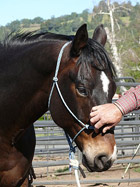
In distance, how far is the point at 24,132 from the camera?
9.68 feet

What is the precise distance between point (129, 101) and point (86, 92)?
30 centimetres

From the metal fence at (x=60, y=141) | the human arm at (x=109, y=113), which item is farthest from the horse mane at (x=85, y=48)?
the metal fence at (x=60, y=141)

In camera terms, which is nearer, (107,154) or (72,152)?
(107,154)

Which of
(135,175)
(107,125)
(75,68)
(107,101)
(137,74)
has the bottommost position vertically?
(137,74)

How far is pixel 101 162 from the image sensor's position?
92.0 inches

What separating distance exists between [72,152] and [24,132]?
50 centimetres

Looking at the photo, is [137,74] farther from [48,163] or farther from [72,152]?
[72,152]

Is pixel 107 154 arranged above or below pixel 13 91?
below

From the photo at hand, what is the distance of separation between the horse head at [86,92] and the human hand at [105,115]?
0.09 m

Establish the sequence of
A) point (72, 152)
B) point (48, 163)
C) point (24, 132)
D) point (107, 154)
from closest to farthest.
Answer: point (107, 154)
point (72, 152)
point (24, 132)
point (48, 163)

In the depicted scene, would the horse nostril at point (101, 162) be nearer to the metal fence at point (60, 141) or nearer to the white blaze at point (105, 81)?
the white blaze at point (105, 81)

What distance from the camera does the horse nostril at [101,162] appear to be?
90.9 inches

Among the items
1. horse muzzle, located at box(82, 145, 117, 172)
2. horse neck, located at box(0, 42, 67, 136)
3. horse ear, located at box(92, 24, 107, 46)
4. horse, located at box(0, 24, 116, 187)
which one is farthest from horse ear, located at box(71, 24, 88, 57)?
horse muzzle, located at box(82, 145, 117, 172)

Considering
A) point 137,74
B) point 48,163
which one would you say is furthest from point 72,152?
point 137,74
